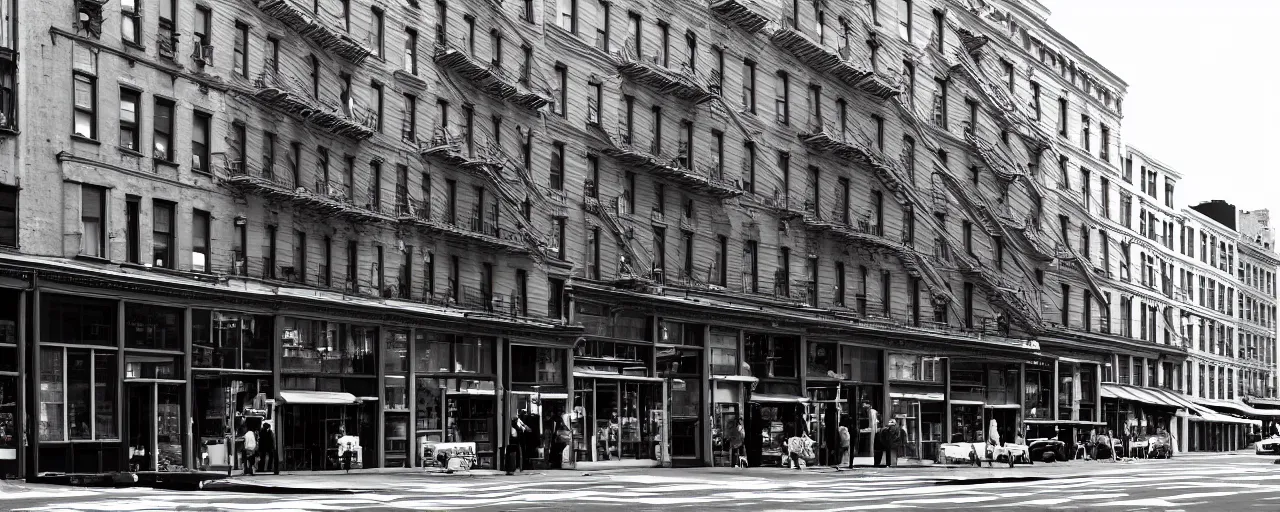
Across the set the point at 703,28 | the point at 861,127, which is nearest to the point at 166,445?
the point at 703,28

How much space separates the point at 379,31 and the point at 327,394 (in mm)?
10670

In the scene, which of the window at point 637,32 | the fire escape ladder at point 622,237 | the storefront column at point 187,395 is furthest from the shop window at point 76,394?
the window at point 637,32

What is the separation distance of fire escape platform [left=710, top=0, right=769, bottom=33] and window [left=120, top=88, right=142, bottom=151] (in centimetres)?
2377

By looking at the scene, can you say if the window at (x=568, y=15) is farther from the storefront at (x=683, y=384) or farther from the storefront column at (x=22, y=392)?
the storefront column at (x=22, y=392)

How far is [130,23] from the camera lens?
38938 mm

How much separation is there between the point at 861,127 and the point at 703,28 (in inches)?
414

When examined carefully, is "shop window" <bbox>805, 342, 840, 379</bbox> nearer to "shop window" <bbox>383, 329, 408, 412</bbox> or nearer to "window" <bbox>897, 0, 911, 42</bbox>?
"window" <bbox>897, 0, 911, 42</bbox>

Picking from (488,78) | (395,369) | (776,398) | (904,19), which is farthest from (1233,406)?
(395,369)

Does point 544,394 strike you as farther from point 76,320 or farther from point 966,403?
point 966,403

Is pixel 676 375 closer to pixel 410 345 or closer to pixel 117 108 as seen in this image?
pixel 410 345

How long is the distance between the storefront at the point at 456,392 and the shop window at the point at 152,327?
8.94m

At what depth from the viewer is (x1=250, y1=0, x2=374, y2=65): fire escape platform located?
42.8m

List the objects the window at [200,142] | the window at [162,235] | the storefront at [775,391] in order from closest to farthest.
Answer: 1. the window at [162,235]
2. the window at [200,142]
3. the storefront at [775,391]

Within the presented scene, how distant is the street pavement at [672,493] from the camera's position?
1023 inches
